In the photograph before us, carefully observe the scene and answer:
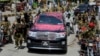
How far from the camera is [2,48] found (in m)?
20.3

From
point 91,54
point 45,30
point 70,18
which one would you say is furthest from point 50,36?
point 70,18

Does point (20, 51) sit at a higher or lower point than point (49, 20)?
lower

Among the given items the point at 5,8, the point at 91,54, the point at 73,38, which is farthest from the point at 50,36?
the point at 5,8

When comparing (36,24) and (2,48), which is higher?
(36,24)

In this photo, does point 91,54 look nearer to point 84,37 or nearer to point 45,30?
point 84,37

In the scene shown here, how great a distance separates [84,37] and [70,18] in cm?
946

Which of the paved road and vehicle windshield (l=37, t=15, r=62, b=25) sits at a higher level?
vehicle windshield (l=37, t=15, r=62, b=25)

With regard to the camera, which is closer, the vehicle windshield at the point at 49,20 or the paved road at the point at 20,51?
the paved road at the point at 20,51

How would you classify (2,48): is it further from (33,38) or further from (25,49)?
(33,38)

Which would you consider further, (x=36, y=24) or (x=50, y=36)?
(x=36, y=24)

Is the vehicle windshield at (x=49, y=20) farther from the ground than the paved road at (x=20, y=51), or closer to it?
farther from the ground

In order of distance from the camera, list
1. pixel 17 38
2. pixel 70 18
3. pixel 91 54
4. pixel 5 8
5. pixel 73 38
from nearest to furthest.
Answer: pixel 91 54
pixel 17 38
pixel 73 38
pixel 70 18
pixel 5 8

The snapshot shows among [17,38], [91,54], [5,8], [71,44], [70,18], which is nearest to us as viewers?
[91,54]

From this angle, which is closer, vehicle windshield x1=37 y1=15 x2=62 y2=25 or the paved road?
the paved road
